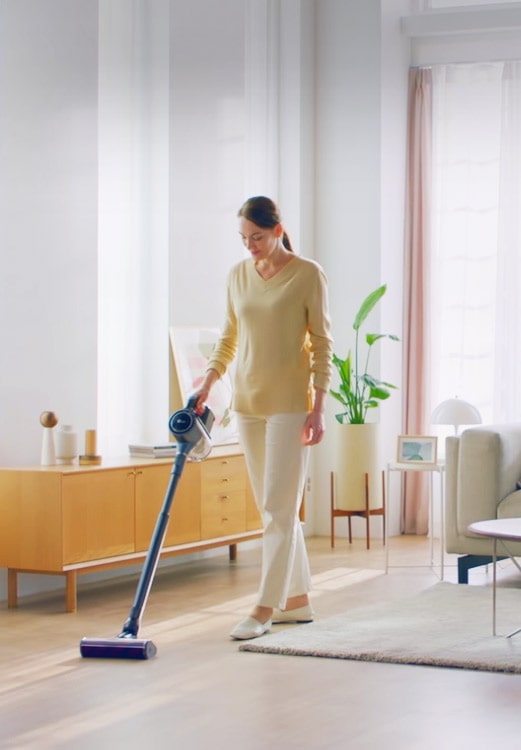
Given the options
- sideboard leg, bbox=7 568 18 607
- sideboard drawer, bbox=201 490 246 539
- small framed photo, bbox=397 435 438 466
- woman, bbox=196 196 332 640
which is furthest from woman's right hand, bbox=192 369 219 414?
small framed photo, bbox=397 435 438 466

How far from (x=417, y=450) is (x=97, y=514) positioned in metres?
1.68

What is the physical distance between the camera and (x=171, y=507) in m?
5.43

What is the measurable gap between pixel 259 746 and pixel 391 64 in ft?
17.3

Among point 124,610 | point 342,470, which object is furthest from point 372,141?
point 124,610

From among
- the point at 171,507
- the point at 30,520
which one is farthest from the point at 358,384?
the point at 30,520

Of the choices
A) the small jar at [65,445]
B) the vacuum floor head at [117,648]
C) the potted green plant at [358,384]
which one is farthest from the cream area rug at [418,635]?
the potted green plant at [358,384]

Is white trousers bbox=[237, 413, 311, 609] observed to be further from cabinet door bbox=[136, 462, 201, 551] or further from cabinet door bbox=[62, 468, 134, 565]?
cabinet door bbox=[136, 462, 201, 551]

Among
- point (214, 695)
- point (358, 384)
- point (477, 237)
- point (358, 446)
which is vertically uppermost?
point (477, 237)

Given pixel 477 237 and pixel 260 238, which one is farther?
pixel 477 237

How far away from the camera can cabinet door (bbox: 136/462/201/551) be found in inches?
213

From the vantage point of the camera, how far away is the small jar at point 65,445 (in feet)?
17.6

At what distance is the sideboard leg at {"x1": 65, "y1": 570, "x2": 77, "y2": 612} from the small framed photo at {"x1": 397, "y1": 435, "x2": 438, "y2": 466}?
1792mm

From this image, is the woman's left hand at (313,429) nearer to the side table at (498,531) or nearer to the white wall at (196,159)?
the side table at (498,531)

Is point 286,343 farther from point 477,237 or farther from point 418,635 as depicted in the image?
point 477,237
